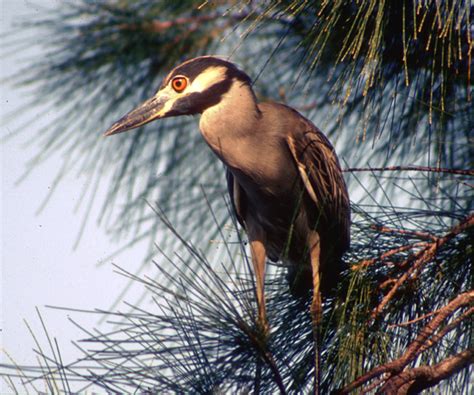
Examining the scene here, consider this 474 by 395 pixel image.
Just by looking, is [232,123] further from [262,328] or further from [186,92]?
[262,328]

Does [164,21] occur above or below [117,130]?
above

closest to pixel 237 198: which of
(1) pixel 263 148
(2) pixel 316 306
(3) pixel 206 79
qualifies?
(1) pixel 263 148

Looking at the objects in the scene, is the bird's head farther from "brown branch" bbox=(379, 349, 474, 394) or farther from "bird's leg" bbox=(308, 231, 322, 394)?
"brown branch" bbox=(379, 349, 474, 394)

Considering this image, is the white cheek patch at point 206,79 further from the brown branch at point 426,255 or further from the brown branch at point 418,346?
the brown branch at point 418,346

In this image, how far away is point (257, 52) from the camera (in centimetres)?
189

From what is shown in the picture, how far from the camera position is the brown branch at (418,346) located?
945mm

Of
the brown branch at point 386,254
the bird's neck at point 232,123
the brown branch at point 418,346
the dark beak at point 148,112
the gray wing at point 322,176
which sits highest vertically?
the dark beak at point 148,112

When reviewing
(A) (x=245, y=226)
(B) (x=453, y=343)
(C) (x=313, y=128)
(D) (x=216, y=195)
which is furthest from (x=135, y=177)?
(B) (x=453, y=343)

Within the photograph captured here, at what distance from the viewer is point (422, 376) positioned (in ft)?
3.12

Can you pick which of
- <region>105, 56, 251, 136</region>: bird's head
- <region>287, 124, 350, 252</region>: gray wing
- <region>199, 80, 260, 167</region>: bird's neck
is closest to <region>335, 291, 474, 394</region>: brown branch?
<region>287, 124, 350, 252</region>: gray wing

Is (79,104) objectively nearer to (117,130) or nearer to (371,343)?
(117,130)

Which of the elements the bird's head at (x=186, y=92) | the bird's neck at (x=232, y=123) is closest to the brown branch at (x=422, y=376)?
the bird's neck at (x=232, y=123)

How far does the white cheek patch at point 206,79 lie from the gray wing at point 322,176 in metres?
0.21

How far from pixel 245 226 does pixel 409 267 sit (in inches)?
21.8
